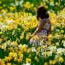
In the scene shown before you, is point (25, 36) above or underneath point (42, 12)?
underneath

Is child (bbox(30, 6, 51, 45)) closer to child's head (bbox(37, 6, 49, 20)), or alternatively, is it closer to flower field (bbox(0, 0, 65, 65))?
child's head (bbox(37, 6, 49, 20))

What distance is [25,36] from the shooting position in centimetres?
1259

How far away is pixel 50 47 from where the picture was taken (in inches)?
436

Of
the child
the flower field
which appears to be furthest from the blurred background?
the child

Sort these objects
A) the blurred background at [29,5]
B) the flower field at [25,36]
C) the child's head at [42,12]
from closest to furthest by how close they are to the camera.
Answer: the flower field at [25,36] < the child's head at [42,12] < the blurred background at [29,5]

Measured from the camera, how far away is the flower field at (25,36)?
1032 centimetres

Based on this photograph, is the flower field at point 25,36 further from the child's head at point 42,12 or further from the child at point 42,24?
the child's head at point 42,12

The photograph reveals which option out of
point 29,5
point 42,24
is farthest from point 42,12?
point 29,5

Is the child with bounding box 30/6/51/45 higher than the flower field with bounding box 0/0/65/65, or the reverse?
the child with bounding box 30/6/51/45

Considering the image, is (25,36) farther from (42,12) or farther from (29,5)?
(29,5)

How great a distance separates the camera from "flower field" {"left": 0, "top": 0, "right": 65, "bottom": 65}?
1032 cm

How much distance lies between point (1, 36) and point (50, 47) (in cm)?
204

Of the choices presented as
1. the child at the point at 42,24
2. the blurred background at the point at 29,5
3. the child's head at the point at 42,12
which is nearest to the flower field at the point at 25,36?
the blurred background at the point at 29,5

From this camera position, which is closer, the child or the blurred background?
the child
